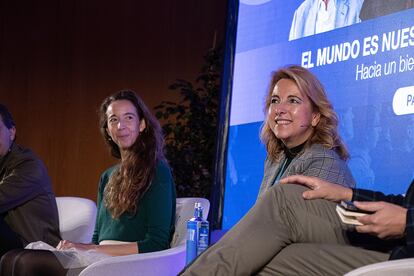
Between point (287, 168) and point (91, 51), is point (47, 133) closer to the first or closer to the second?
point (91, 51)

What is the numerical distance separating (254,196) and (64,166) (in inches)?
101

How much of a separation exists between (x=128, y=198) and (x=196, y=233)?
35 centimetres

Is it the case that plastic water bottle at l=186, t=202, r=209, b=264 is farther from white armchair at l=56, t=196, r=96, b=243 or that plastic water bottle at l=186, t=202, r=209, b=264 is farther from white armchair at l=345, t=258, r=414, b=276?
white armchair at l=345, t=258, r=414, b=276

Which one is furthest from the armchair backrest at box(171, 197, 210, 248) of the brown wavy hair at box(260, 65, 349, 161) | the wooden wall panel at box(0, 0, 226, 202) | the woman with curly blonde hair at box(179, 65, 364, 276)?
the wooden wall panel at box(0, 0, 226, 202)

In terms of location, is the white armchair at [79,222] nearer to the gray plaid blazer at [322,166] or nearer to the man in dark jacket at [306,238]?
the gray plaid blazer at [322,166]

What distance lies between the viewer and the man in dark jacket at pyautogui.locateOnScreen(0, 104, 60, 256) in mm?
3920

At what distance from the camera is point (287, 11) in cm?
411

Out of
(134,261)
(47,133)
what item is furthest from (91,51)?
(134,261)

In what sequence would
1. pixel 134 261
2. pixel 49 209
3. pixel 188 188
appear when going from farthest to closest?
pixel 188 188
pixel 49 209
pixel 134 261

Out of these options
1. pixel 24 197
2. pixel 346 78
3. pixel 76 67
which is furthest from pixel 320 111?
pixel 76 67

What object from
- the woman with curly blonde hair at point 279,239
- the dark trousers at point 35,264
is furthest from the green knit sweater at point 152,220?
the woman with curly blonde hair at point 279,239

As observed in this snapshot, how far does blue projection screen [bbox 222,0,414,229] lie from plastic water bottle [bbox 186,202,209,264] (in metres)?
0.76

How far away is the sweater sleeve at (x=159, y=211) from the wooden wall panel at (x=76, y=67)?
2771 millimetres

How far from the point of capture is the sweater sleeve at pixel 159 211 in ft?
11.1
